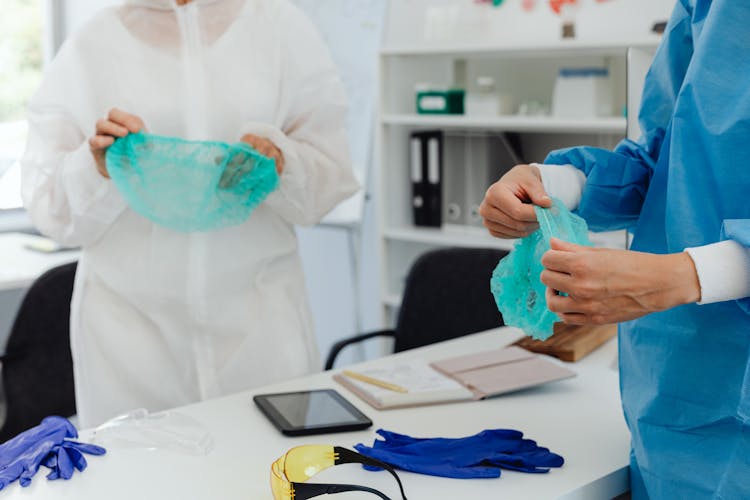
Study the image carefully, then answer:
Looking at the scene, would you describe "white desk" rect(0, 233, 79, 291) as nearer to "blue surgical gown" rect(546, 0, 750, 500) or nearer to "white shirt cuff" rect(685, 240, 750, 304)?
"blue surgical gown" rect(546, 0, 750, 500)

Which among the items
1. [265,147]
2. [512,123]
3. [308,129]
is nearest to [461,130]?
[512,123]

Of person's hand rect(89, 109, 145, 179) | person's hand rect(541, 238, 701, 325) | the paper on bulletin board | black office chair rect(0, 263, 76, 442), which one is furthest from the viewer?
the paper on bulletin board

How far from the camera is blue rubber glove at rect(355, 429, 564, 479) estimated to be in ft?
4.34

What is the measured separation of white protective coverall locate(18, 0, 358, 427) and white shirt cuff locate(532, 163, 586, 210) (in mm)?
736

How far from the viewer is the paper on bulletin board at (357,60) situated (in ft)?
12.6

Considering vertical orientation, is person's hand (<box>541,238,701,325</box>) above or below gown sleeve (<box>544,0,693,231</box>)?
below

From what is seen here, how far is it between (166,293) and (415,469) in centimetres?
81

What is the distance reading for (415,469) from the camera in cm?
132

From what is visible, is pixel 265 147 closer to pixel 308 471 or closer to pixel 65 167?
pixel 65 167

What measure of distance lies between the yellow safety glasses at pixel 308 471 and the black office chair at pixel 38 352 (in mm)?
1360

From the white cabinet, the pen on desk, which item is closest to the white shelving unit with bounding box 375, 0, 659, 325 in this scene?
the white cabinet

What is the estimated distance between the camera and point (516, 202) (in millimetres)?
1262

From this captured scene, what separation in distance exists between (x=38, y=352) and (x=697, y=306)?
1.78 metres

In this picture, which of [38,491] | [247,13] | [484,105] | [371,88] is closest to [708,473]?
[38,491]
